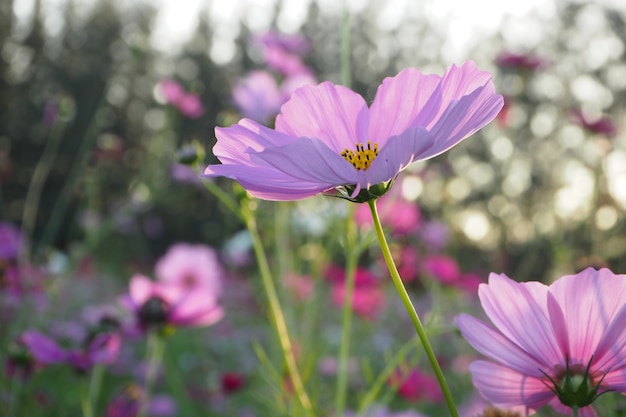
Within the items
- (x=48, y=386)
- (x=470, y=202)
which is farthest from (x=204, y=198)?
(x=48, y=386)

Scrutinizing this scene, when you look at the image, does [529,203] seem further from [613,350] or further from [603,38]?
[613,350]

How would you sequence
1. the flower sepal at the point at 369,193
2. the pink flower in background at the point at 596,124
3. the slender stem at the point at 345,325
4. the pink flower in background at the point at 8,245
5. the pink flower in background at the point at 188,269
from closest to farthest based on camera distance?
the flower sepal at the point at 369,193, the slender stem at the point at 345,325, the pink flower in background at the point at 188,269, the pink flower in background at the point at 8,245, the pink flower in background at the point at 596,124

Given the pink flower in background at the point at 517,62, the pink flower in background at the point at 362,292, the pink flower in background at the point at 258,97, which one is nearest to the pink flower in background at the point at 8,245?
the pink flower in background at the point at 258,97

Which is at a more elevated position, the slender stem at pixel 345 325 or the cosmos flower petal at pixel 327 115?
the cosmos flower petal at pixel 327 115

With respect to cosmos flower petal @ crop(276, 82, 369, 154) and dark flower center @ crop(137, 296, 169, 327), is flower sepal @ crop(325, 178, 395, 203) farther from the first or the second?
dark flower center @ crop(137, 296, 169, 327)

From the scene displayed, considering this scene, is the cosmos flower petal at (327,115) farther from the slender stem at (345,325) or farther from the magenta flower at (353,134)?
the slender stem at (345,325)

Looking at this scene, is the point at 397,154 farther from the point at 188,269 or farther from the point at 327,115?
the point at 188,269

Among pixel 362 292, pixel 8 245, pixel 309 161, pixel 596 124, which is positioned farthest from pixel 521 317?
pixel 596 124

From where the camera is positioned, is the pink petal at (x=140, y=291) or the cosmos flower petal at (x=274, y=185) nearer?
the cosmos flower petal at (x=274, y=185)
